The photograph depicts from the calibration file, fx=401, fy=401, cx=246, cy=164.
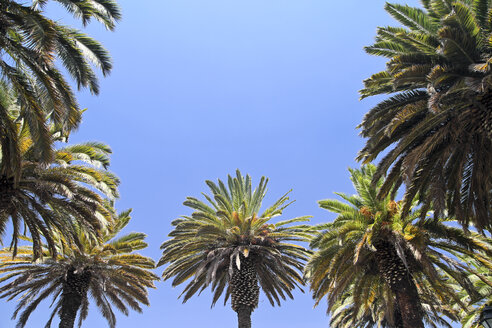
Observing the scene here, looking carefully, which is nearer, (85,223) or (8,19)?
(8,19)

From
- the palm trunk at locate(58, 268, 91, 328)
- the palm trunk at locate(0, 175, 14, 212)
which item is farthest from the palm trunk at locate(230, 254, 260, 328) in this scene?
the palm trunk at locate(0, 175, 14, 212)

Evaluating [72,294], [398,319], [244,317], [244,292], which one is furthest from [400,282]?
[72,294]

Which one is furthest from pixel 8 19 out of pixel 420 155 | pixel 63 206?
pixel 420 155

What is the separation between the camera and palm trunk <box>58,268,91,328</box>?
19.4 meters

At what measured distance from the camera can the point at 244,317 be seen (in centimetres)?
2050

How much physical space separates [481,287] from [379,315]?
6255 mm

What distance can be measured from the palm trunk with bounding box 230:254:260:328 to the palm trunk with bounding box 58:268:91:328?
24.6 feet

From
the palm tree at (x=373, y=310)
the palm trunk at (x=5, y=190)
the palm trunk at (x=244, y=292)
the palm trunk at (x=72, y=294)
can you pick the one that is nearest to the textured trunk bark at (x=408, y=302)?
the palm tree at (x=373, y=310)

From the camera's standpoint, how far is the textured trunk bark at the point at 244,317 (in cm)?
2044

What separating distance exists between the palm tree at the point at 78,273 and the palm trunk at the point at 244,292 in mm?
4428

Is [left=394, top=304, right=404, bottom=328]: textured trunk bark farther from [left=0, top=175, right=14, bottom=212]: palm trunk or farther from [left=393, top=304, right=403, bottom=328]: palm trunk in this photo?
[left=0, top=175, right=14, bottom=212]: palm trunk

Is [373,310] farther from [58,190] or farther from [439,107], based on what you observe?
[58,190]

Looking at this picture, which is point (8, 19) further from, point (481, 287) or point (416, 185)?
point (481, 287)

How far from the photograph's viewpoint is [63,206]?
571 inches
